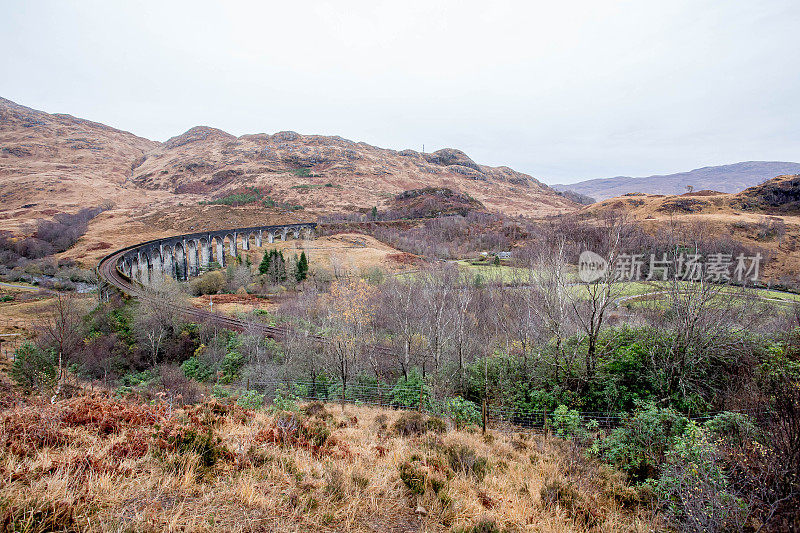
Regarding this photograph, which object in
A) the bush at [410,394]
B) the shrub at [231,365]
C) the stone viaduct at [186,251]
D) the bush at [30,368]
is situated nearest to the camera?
the bush at [410,394]

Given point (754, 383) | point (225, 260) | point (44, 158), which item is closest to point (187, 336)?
point (754, 383)

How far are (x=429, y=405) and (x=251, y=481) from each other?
8.57 m

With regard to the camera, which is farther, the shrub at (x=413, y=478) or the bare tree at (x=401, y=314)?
the bare tree at (x=401, y=314)

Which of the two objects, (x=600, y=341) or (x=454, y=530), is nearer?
(x=454, y=530)

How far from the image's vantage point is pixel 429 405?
39.0ft

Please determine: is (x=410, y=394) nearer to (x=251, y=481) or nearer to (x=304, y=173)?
(x=251, y=481)

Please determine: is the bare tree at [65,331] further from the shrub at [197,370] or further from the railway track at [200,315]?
the shrub at [197,370]

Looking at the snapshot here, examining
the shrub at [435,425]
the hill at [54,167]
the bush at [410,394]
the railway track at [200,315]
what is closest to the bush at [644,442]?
the shrub at [435,425]

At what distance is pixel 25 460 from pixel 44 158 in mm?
211349

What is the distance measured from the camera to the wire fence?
377 inches

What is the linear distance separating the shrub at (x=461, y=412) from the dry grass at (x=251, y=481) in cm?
369

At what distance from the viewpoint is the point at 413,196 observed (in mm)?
111188

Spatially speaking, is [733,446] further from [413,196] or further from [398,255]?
A: [413,196]

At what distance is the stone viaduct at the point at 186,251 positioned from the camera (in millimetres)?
38719
